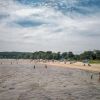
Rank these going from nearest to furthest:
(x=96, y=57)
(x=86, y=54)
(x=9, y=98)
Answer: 1. (x=9, y=98)
2. (x=96, y=57)
3. (x=86, y=54)

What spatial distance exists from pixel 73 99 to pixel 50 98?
3872mm

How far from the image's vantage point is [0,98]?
35812 mm

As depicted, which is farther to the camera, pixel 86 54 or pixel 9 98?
pixel 86 54

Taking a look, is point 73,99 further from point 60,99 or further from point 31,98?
→ point 31,98

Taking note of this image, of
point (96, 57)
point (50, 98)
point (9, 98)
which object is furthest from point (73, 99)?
point (96, 57)

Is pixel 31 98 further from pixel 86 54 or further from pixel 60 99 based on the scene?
pixel 86 54

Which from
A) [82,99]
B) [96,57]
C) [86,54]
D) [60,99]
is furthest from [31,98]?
[86,54]

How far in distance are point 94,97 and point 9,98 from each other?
14605 mm

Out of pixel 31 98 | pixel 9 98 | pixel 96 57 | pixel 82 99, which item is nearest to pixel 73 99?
pixel 82 99

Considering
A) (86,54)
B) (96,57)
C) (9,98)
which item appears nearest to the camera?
(9,98)

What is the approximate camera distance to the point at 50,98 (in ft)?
120

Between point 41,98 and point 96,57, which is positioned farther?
point 96,57

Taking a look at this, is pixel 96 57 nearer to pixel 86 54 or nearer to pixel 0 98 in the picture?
pixel 86 54

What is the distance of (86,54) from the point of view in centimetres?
19100
